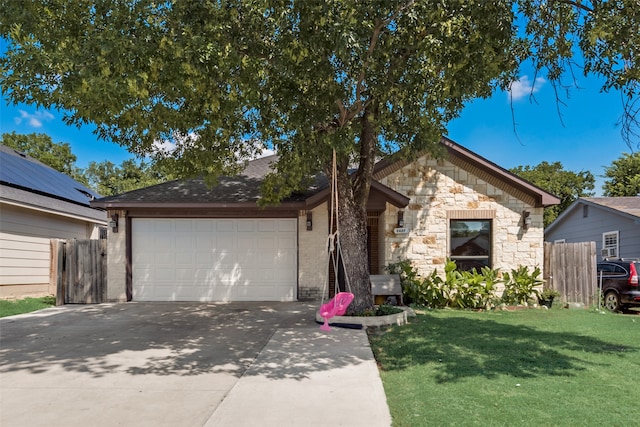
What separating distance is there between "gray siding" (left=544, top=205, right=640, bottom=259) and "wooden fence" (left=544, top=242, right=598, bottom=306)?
15.2 feet

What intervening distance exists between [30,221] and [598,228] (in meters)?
20.3

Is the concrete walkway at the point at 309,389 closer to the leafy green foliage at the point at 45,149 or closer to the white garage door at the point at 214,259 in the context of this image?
the white garage door at the point at 214,259

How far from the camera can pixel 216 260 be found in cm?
1186

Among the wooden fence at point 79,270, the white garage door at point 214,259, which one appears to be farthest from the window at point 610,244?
the wooden fence at point 79,270

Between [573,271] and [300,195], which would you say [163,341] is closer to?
[300,195]

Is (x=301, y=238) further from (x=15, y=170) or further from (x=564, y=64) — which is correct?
(x=15, y=170)

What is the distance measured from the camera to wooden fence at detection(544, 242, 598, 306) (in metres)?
11.5

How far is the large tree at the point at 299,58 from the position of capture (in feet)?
18.0

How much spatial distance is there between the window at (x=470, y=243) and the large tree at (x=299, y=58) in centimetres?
442

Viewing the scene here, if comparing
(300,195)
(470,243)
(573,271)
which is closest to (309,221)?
(300,195)

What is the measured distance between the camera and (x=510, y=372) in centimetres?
513

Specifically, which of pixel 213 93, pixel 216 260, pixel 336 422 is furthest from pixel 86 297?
pixel 336 422

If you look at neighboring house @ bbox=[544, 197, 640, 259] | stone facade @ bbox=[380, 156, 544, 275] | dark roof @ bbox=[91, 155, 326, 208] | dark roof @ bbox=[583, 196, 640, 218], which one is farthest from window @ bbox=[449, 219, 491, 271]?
dark roof @ bbox=[583, 196, 640, 218]

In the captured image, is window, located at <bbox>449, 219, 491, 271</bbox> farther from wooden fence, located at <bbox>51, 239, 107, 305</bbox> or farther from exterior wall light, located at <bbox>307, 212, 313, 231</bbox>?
wooden fence, located at <bbox>51, 239, 107, 305</bbox>
